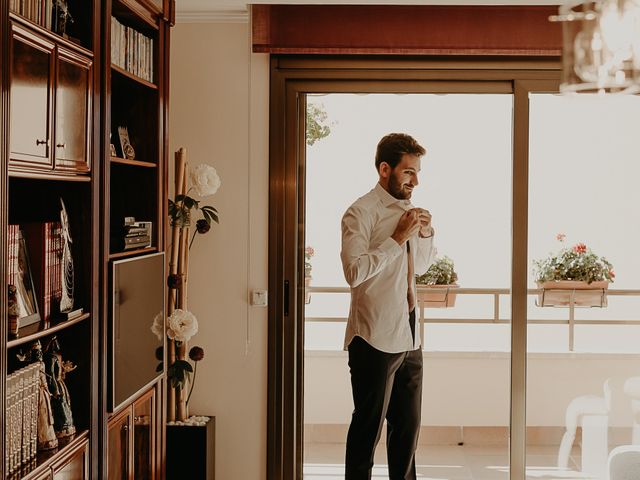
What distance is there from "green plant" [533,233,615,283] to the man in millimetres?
578

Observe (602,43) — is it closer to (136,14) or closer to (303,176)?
(136,14)

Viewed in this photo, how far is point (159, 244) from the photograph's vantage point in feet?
10.9

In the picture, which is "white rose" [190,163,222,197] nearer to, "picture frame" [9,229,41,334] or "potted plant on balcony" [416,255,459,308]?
"potted plant on balcony" [416,255,459,308]

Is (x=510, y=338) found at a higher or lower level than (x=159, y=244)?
lower

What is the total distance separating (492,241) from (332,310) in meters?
0.86

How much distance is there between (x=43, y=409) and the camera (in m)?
2.41

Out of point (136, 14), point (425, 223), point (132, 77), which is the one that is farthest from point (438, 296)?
point (136, 14)

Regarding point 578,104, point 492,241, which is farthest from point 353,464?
point 578,104

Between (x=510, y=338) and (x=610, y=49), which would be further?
(x=510, y=338)

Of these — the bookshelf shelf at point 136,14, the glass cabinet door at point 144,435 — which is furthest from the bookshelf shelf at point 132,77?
the glass cabinet door at point 144,435

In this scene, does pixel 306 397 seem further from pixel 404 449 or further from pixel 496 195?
pixel 496 195

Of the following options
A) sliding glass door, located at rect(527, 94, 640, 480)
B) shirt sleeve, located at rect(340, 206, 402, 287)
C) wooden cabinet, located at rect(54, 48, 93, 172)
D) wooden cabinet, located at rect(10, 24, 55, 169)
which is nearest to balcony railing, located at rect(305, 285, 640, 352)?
sliding glass door, located at rect(527, 94, 640, 480)

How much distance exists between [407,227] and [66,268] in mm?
1624

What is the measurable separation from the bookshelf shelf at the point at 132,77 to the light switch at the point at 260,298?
1.14 m
